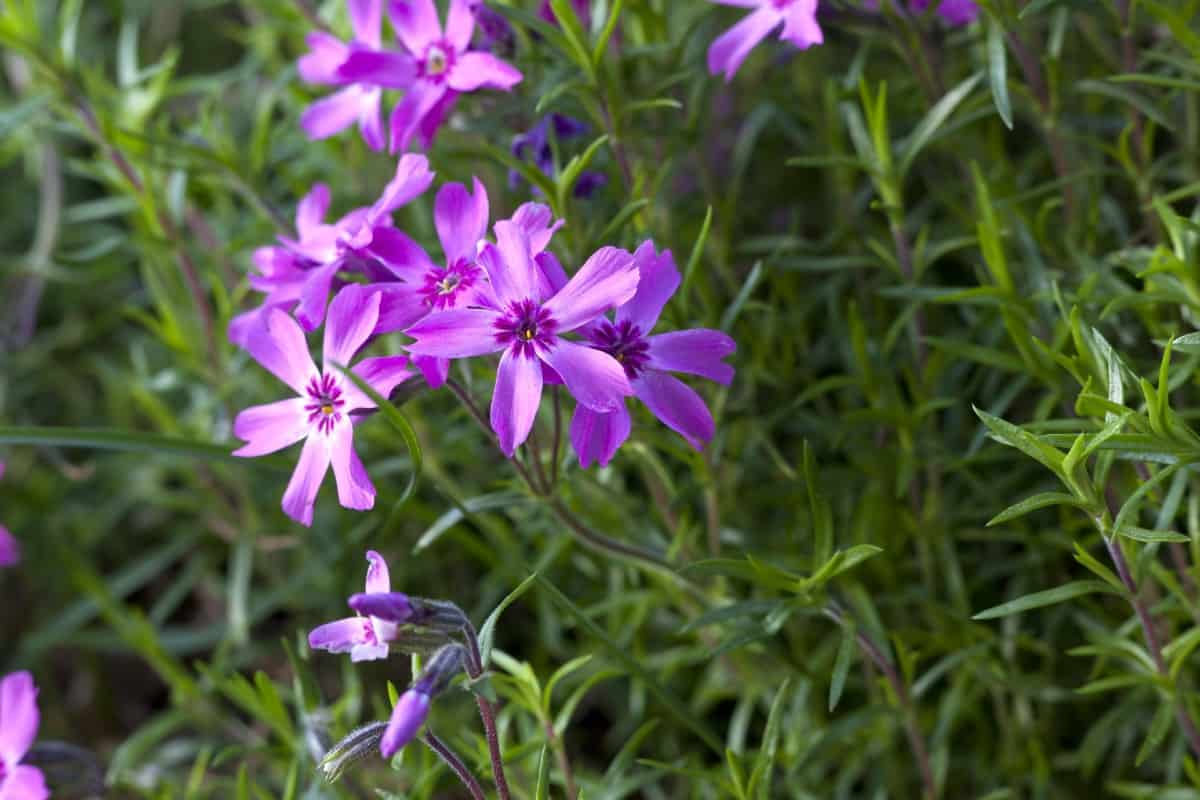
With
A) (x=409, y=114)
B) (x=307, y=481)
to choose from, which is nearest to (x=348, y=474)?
(x=307, y=481)

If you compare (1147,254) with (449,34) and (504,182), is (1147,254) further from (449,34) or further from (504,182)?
(504,182)

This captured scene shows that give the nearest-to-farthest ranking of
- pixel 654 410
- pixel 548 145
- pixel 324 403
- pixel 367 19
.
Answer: pixel 654 410
pixel 324 403
pixel 548 145
pixel 367 19

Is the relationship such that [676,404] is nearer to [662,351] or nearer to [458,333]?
[662,351]

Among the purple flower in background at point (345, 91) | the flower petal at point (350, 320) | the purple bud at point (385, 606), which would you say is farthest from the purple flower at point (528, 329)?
the purple flower in background at point (345, 91)

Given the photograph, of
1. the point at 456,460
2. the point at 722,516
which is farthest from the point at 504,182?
the point at 722,516

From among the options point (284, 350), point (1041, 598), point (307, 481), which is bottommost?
point (1041, 598)

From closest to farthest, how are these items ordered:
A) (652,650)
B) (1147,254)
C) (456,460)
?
(1147,254) < (456,460) < (652,650)
